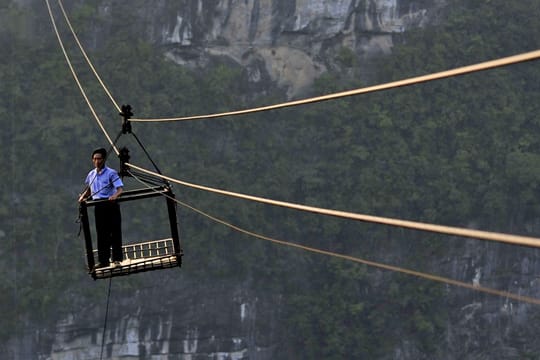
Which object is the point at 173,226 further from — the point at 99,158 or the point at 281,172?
the point at 281,172

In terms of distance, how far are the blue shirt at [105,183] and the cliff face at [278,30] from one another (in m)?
35.6

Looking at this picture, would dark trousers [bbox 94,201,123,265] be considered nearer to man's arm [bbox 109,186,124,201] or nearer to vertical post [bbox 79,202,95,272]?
man's arm [bbox 109,186,124,201]

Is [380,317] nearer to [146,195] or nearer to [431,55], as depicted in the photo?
[431,55]

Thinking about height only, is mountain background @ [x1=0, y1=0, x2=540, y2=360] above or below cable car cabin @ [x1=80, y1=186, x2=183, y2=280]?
below

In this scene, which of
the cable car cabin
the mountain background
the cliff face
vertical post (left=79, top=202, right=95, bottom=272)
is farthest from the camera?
the cliff face

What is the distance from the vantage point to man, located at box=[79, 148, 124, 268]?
340 inches

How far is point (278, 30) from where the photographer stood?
45656mm

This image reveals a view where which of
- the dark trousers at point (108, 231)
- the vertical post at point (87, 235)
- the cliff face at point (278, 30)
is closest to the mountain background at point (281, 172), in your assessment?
the cliff face at point (278, 30)

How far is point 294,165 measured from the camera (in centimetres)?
4647

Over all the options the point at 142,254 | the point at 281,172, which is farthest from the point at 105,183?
the point at 281,172

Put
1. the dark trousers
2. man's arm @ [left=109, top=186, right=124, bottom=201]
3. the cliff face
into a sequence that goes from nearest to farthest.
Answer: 1. man's arm @ [left=109, top=186, right=124, bottom=201]
2. the dark trousers
3. the cliff face

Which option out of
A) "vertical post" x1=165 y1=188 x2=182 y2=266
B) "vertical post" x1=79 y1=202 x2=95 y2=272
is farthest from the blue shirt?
"vertical post" x1=165 y1=188 x2=182 y2=266

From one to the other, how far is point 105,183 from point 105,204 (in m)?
0.24

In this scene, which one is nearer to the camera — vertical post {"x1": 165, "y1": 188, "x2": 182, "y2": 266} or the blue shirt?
vertical post {"x1": 165, "y1": 188, "x2": 182, "y2": 266}
